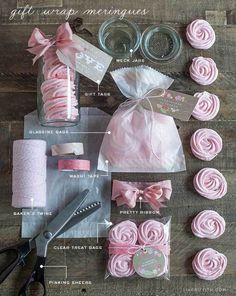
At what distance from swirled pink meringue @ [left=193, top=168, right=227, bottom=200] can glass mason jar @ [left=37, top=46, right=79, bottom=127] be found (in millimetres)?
304

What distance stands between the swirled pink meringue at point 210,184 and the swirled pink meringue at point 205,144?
35mm

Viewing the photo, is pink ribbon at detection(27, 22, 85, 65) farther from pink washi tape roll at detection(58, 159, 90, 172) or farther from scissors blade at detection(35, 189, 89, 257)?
scissors blade at detection(35, 189, 89, 257)

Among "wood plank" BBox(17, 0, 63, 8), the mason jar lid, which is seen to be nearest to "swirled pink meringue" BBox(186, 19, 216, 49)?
the mason jar lid

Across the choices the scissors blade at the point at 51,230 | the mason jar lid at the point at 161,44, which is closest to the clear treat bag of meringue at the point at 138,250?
the scissors blade at the point at 51,230

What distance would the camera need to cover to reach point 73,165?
3.57 feet

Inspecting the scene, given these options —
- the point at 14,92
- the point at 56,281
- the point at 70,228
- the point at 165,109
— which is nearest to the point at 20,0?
the point at 14,92

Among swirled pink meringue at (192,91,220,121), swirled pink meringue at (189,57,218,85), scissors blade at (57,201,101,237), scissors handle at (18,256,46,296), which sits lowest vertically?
scissors handle at (18,256,46,296)

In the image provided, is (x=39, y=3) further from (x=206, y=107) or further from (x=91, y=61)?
(x=206, y=107)

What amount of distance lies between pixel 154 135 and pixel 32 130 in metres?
0.28

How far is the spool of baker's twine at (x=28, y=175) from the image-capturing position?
1073 millimetres

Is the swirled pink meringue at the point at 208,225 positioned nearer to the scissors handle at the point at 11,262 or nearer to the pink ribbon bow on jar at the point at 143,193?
the pink ribbon bow on jar at the point at 143,193

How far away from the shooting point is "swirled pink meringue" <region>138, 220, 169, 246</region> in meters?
1.09

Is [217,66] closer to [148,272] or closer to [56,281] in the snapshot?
[148,272]

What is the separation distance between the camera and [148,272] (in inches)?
42.3
